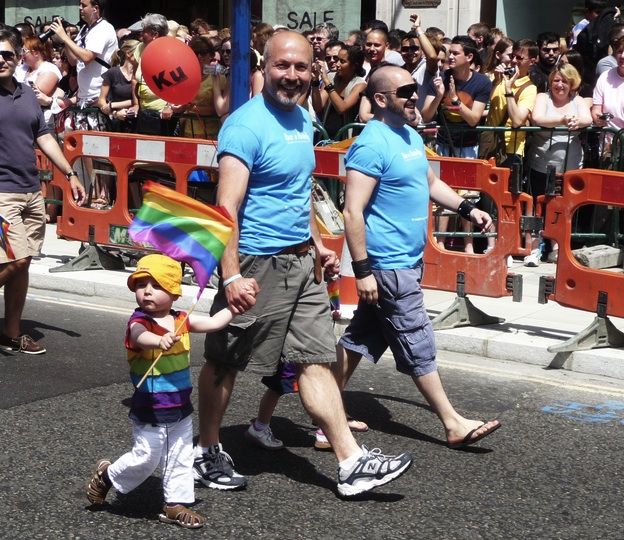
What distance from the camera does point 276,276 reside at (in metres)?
5.20

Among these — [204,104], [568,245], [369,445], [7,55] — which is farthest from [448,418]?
[204,104]

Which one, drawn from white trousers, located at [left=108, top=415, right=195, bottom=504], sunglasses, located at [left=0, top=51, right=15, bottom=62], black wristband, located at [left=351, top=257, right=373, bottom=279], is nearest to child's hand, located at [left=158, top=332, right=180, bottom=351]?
white trousers, located at [left=108, top=415, right=195, bottom=504]

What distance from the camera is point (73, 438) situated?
586 centimetres

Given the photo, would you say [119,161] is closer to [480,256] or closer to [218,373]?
[480,256]

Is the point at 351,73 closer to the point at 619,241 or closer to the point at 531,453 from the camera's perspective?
the point at 619,241

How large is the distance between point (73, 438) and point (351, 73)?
6.33 metres

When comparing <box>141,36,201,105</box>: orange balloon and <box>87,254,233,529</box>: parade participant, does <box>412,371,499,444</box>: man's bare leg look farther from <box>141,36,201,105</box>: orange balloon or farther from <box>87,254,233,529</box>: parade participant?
<box>141,36,201,105</box>: orange balloon

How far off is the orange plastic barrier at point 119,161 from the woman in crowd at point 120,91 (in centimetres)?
164

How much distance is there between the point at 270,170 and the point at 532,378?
9.78 ft

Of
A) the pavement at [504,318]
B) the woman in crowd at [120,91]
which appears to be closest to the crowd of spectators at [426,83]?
the woman in crowd at [120,91]

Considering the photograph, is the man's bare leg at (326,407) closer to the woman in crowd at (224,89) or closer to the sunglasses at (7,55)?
the sunglasses at (7,55)

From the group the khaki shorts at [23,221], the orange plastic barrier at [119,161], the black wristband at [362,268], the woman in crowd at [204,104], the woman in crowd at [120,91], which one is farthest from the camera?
the woman in crowd at [120,91]

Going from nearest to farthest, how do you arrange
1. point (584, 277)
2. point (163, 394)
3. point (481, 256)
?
point (163, 394)
point (584, 277)
point (481, 256)

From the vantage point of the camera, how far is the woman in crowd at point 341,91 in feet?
37.1
